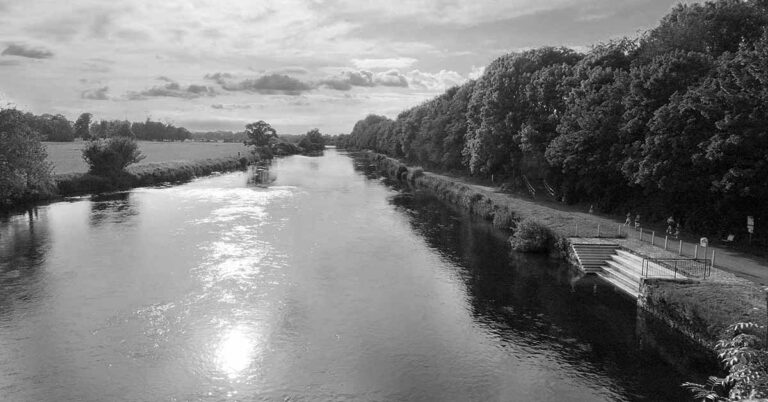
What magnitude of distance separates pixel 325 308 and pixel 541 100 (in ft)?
130

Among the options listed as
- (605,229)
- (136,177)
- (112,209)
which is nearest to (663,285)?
(605,229)

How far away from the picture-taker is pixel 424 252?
39000 mm

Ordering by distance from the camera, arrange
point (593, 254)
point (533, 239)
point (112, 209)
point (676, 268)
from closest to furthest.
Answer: point (676, 268)
point (593, 254)
point (533, 239)
point (112, 209)

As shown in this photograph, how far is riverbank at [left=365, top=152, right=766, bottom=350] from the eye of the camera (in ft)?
70.0

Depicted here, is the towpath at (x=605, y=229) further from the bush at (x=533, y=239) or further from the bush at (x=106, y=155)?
the bush at (x=106, y=155)

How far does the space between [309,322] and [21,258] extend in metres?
23.0

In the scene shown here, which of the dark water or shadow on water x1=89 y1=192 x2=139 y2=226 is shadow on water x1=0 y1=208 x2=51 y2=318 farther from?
shadow on water x1=89 y1=192 x2=139 y2=226

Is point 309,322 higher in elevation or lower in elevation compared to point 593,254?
lower

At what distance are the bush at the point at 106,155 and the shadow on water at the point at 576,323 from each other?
182 ft

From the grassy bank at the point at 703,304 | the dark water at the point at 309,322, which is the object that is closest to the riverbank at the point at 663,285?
the grassy bank at the point at 703,304

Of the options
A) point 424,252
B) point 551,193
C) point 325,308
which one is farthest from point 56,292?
point 551,193

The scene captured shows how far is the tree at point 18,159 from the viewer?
165 feet

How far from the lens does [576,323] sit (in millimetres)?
25250

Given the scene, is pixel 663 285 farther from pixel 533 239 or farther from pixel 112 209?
pixel 112 209
